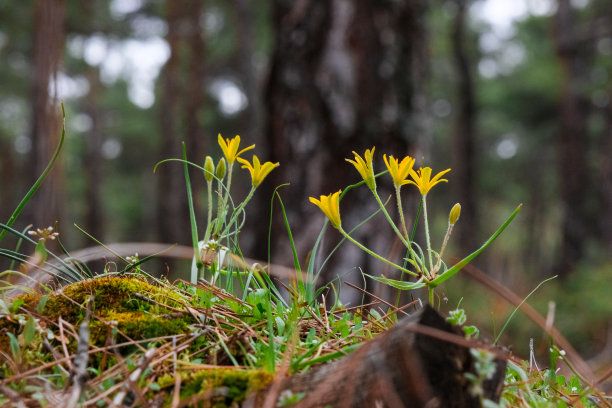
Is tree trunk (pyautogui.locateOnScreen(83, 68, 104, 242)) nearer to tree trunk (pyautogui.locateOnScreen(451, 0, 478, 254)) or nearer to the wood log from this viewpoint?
tree trunk (pyautogui.locateOnScreen(451, 0, 478, 254))

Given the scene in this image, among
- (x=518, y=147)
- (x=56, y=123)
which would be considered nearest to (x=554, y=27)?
(x=518, y=147)

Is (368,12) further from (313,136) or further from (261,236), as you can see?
(261,236)

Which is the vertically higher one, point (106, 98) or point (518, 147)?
point (106, 98)

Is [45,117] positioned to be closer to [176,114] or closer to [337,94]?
[337,94]

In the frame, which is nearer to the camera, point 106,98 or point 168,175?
point 168,175

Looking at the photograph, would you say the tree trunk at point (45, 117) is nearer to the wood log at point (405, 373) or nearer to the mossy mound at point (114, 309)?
the mossy mound at point (114, 309)

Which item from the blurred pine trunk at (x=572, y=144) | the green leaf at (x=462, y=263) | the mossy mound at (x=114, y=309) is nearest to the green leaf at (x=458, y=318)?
the green leaf at (x=462, y=263)
